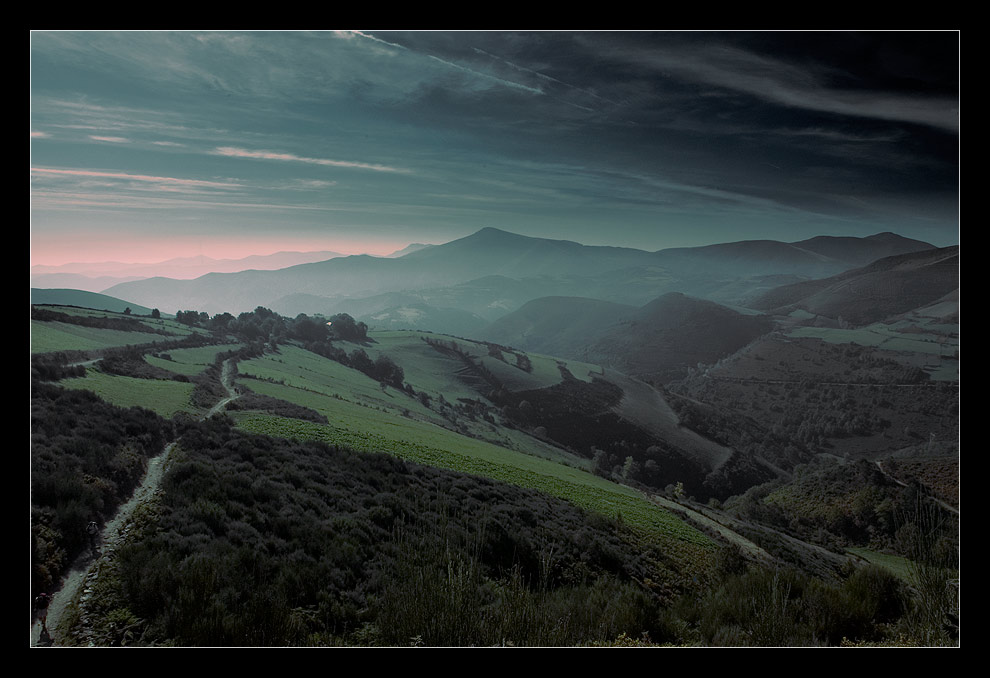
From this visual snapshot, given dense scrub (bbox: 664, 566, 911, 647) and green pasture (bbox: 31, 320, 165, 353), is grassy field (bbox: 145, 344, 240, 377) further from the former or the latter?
dense scrub (bbox: 664, 566, 911, 647)

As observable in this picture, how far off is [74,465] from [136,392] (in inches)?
135

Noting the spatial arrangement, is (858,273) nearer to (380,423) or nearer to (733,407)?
(380,423)

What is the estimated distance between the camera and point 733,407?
66.1m

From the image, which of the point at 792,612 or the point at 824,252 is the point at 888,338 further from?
the point at 792,612

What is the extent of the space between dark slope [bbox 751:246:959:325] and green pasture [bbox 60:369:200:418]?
37.7 ft

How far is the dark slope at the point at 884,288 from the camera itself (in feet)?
22.5

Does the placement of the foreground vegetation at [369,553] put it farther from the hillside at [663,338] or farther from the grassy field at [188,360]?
the hillside at [663,338]

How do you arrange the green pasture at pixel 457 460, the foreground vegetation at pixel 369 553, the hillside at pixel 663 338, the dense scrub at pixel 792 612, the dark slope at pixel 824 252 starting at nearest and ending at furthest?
the foreground vegetation at pixel 369 553 → the dense scrub at pixel 792 612 → the green pasture at pixel 457 460 → the dark slope at pixel 824 252 → the hillside at pixel 663 338

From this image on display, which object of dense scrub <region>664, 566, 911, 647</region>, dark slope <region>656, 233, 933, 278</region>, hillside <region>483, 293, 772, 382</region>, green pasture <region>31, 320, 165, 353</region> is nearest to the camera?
dense scrub <region>664, 566, 911, 647</region>

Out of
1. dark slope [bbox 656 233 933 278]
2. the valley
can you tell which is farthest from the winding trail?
dark slope [bbox 656 233 933 278]

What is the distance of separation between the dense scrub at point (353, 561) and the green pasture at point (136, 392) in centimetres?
111

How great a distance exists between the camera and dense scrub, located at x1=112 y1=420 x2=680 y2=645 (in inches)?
132

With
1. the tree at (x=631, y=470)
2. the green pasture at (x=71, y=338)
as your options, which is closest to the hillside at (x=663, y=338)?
the tree at (x=631, y=470)
